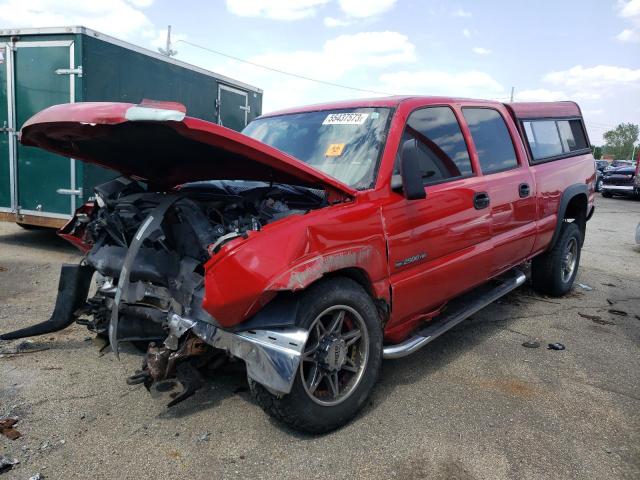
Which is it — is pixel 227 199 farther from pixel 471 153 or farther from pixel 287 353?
pixel 471 153

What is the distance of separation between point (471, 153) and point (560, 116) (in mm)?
2185

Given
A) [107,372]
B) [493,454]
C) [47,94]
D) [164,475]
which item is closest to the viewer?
[164,475]

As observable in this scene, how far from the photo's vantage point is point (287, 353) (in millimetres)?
2414

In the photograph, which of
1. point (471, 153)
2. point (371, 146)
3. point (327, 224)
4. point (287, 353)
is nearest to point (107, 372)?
point (287, 353)

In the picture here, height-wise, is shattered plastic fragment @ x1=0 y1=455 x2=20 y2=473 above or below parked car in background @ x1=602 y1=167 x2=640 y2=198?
below

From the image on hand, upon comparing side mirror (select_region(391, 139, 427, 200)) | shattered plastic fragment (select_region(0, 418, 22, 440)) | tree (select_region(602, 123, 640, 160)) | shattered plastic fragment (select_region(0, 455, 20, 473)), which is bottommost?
shattered plastic fragment (select_region(0, 455, 20, 473))

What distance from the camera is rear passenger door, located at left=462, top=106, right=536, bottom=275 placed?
4027mm

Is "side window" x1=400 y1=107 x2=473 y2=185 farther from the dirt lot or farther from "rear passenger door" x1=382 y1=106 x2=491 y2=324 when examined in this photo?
the dirt lot

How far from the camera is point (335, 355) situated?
2.74m

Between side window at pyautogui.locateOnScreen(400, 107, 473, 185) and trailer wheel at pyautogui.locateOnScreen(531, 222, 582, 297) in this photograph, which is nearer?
side window at pyautogui.locateOnScreen(400, 107, 473, 185)

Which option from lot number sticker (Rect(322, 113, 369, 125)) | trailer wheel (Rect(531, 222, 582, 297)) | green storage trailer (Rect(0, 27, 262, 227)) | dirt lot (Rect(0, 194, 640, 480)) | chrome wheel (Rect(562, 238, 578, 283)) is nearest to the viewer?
dirt lot (Rect(0, 194, 640, 480))

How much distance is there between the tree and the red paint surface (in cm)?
9098

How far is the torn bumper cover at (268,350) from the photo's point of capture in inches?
94.7

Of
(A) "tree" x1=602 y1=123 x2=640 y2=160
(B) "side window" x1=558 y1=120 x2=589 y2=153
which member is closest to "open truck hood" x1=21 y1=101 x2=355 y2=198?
(B) "side window" x1=558 y1=120 x2=589 y2=153
